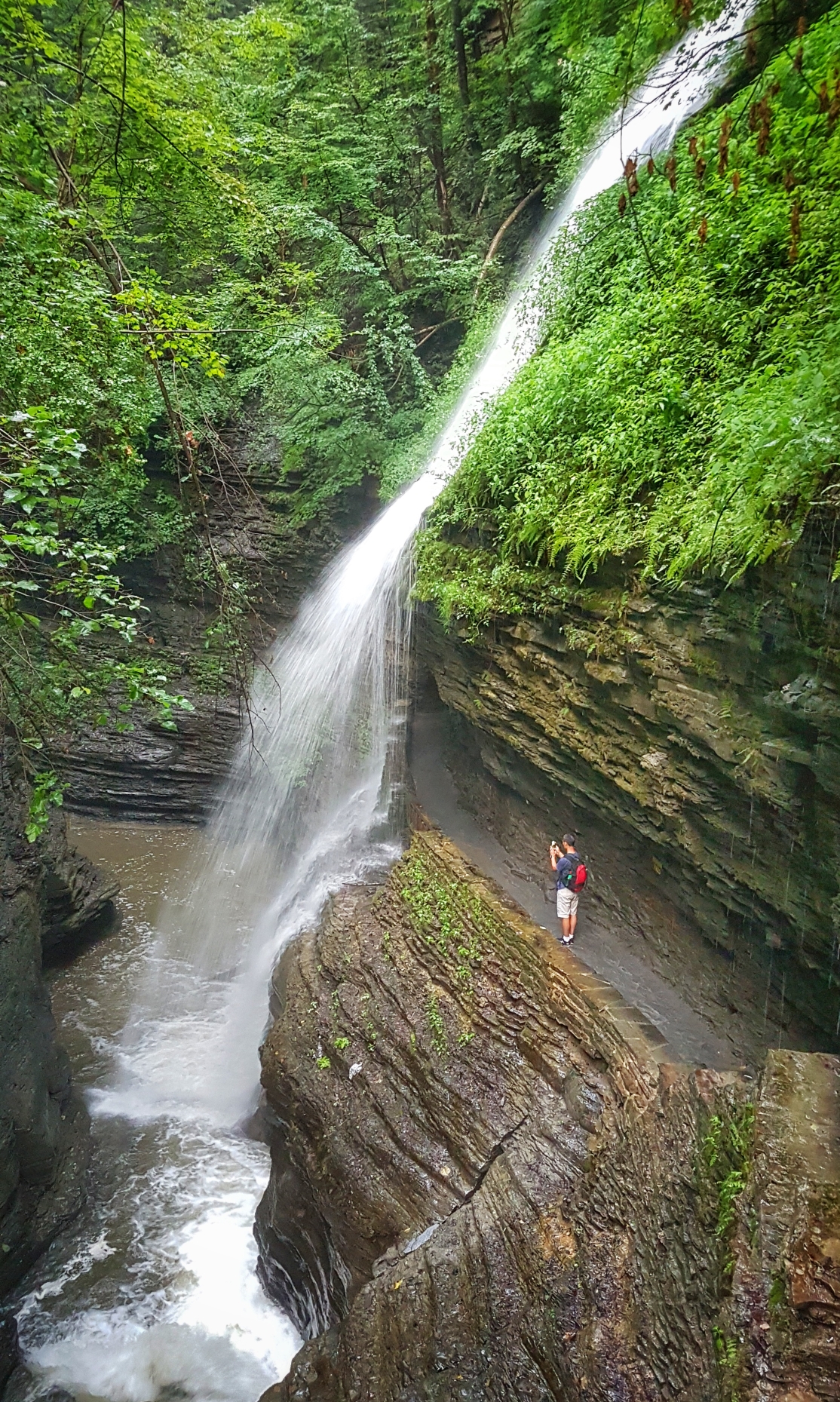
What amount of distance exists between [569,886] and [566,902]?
15 cm

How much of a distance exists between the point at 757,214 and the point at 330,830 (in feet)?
Result: 30.3

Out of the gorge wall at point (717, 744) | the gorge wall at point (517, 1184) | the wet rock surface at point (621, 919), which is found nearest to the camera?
the gorge wall at point (517, 1184)

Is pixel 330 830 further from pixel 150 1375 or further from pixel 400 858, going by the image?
pixel 150 1375

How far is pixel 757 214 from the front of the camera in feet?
19.0

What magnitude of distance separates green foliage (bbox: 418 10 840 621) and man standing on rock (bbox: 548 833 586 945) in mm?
2571

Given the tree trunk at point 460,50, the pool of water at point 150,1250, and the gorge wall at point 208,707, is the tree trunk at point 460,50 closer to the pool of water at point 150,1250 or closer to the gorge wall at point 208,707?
the gorge wall at point 208,707

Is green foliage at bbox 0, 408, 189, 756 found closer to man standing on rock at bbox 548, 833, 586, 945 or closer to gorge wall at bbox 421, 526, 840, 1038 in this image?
gorge wall at bbox 421, 526, 840, 1038

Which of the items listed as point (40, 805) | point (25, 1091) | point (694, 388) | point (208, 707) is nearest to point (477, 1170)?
point (40, 805)

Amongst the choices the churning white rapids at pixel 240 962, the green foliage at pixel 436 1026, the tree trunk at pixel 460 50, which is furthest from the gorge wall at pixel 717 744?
the tree trunk at pixel 460 50

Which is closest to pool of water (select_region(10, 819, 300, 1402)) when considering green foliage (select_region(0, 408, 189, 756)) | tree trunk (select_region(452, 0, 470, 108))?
green foliage (select_region(0, 408, 189, 756))

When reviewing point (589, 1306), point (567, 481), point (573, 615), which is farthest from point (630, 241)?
point (589, 1306)

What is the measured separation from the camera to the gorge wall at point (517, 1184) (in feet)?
10.6

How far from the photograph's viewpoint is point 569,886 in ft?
21.0

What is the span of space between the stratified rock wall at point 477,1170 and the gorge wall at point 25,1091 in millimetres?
2266
